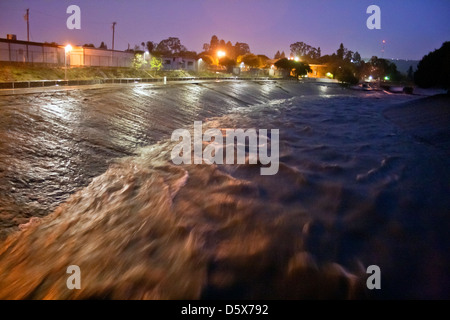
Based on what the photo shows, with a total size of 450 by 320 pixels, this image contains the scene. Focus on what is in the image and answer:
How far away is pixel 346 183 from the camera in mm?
10188

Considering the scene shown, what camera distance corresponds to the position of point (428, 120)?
68.9 feet

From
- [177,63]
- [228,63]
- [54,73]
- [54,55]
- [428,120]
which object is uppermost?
[228,63]

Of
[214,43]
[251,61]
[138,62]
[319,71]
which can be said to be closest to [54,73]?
[138,62]

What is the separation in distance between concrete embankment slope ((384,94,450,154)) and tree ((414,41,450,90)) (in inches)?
198

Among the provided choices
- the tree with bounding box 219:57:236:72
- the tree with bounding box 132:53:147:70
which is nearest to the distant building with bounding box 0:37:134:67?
the tree with bounding box 132:53:147:70

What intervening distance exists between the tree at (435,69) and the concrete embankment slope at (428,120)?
5.02 m

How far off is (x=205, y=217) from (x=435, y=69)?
34.4 meters

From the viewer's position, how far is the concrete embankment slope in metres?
16.4

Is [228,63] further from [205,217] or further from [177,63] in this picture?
[205,217]

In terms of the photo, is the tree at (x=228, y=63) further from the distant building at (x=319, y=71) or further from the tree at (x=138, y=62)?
the distant building at (x=319, y=71)

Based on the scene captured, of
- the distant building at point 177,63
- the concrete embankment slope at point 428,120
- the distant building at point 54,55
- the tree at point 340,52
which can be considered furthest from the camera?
the tree at point 340,52

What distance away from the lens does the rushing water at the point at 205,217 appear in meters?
5.73

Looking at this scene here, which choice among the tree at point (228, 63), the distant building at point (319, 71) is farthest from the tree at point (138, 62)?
the distant building at point (319, 71)
